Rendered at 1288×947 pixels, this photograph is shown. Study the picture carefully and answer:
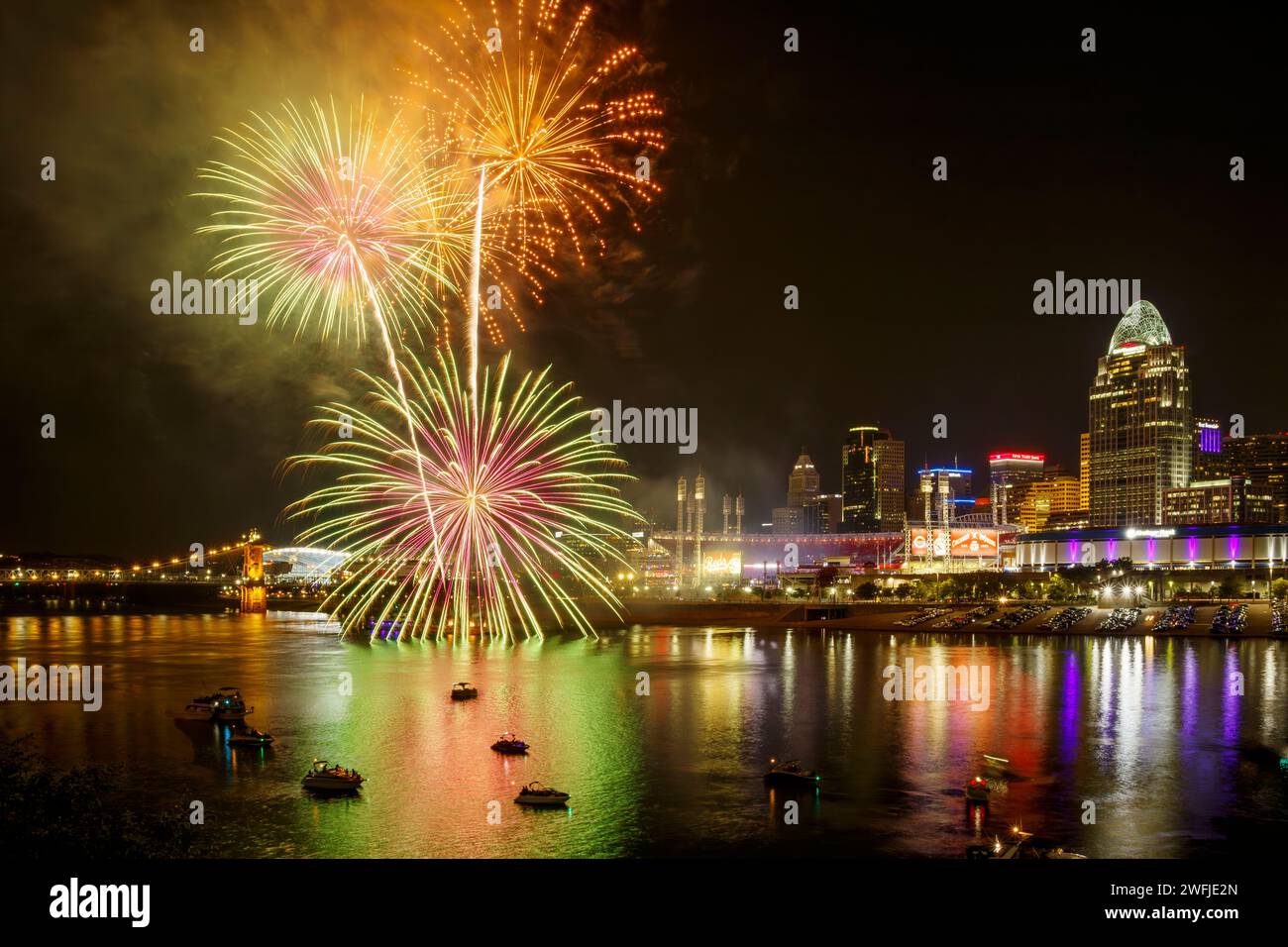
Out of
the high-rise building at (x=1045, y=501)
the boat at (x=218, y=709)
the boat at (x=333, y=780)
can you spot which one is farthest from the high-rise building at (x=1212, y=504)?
the boat at (x=333, y=780)

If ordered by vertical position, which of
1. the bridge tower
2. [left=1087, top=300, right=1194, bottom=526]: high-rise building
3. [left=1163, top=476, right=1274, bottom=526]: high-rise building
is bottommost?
the bridge tower

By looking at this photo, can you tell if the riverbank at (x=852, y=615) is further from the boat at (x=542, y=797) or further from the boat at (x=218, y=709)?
the boat at (x=542, y=797)

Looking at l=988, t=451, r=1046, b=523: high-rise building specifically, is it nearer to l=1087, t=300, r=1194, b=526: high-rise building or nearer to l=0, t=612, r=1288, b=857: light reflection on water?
l=1087, t=300, r=1194, b=526: high-rise building

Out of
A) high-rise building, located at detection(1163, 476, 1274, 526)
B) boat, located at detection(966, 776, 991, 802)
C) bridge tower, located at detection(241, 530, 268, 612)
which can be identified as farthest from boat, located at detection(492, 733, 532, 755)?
high-rise building, located at detection(1163, 476, 1274, 526)

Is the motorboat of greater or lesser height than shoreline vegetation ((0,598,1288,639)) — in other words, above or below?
above
